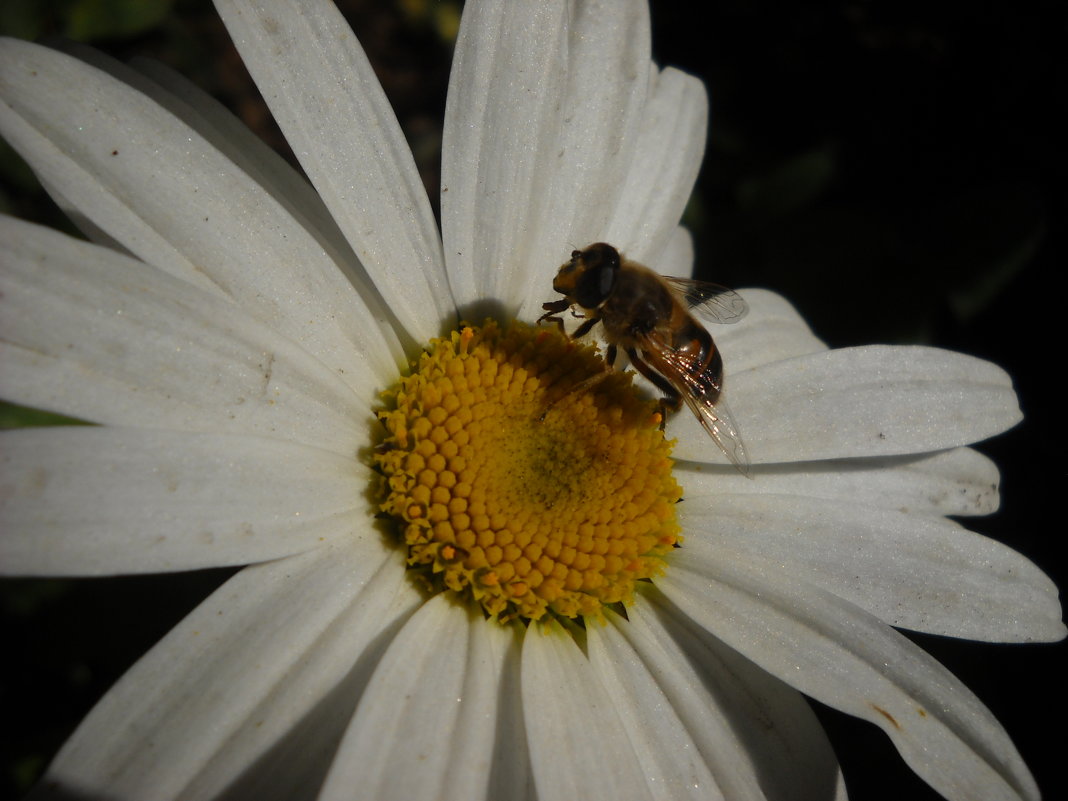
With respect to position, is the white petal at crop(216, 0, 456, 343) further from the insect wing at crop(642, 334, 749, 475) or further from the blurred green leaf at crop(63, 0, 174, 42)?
the blurred green leaf at crop(63, 0, 174, 42)

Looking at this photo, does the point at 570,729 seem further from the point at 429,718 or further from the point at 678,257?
the point at 678,257

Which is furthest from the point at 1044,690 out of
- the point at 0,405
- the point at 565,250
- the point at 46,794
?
the point at 0,405

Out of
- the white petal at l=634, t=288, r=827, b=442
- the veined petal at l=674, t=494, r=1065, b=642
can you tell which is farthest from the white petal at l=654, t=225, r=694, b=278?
the veined petal at l=674, t=494, r=1065, b=642

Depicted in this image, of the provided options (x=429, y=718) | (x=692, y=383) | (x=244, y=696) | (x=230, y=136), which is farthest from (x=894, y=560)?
(x=230, y=136)

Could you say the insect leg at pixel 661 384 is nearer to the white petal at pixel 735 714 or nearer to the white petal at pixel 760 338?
the white petal at pixel 760 338

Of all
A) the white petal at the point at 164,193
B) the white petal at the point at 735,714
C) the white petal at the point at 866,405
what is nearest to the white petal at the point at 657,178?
the white petal at the point at 866,405

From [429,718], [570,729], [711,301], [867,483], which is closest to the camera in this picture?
[429,718]
